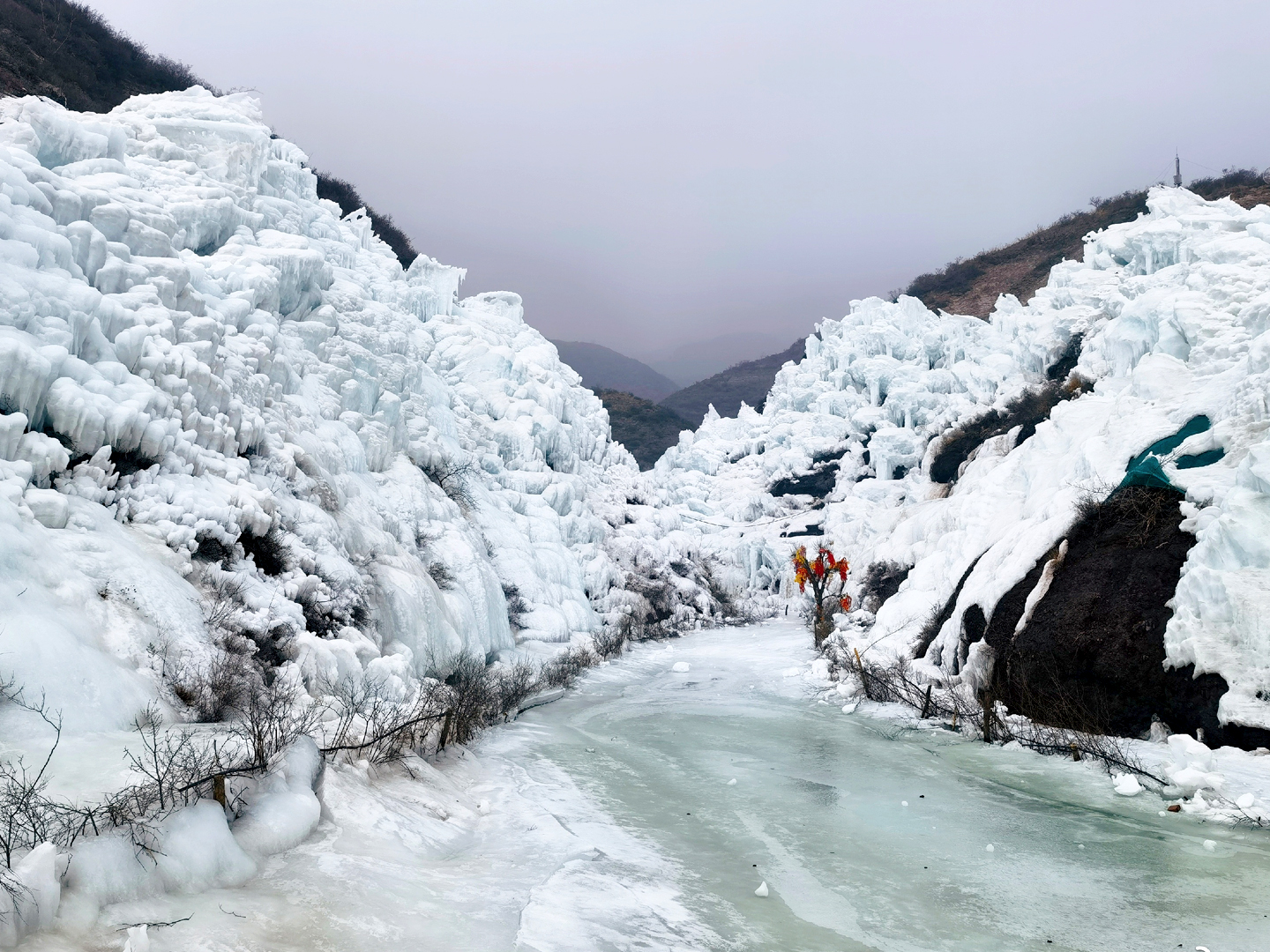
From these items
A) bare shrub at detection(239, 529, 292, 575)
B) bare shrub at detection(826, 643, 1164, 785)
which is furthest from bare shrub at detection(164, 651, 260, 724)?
bare shrub at detection(826, 643, 1164, 785)

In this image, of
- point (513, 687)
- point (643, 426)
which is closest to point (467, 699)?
point (513, 687)

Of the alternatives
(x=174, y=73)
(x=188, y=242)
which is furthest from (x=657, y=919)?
(x=174, y=73)

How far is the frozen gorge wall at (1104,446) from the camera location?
11320mm

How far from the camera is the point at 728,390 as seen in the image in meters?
132

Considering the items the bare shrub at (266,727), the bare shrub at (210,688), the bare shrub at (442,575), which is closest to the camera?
the bare shrub at (266,727)

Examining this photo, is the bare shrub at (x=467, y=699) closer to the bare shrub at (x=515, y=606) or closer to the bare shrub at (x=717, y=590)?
the bare shrub at (x=515, y=606)

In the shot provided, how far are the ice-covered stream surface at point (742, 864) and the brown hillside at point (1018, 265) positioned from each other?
238 ft

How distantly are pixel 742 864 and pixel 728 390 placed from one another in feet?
412

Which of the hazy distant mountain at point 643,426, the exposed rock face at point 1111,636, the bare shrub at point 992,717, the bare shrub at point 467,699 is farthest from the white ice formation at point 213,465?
the hazy distant mountain at point 643,426

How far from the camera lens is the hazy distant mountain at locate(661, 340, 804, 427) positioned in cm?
12406

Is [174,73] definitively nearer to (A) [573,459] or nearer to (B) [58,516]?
(A) [573,459]

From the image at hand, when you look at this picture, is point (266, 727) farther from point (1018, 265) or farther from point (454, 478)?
point (1018, 265)

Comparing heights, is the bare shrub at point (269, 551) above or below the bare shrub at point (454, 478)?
below

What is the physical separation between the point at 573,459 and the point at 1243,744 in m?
31.0
